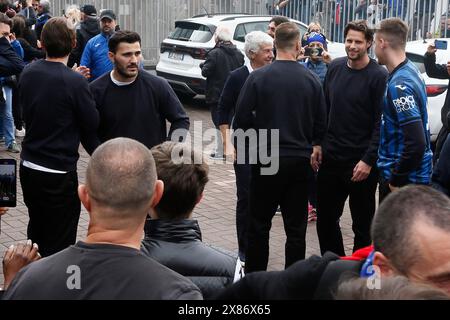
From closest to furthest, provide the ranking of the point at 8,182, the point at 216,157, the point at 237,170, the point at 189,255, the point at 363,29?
1. the point at 189,255
2. the point at 8,182
3. the point at 363,29
4. the point at 237,170
5. the point at 216,157

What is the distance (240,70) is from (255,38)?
0.34 meters

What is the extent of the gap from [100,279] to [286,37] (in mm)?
3421

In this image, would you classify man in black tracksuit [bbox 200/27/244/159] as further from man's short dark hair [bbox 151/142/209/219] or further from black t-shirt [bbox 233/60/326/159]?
man's short dark hair [bbox 151/142/209/219]

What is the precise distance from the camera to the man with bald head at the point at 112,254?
235 centimetres

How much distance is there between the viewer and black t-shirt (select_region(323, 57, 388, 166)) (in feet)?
18.4

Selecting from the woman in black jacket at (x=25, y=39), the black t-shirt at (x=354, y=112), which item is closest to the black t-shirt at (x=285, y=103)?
the black t-shirt at (x=354, y=112)

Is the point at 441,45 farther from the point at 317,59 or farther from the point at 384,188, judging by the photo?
the point at 384,188

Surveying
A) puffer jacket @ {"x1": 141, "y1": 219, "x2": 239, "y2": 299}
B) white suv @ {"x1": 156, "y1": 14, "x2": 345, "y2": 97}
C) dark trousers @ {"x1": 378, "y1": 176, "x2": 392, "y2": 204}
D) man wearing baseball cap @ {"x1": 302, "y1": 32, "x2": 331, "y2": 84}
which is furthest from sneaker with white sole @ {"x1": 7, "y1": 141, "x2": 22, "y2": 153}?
puffer jacket @ {"x1": 141, "y1": 219, "x2": 239, "y2": 299}

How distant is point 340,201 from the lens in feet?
19.3

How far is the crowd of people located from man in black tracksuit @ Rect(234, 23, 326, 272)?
1 centimetres

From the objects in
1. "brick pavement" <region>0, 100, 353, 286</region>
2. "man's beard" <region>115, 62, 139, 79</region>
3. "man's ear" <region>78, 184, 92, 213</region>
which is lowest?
"brick pavement" <region>0, 100, 353, 286</region>

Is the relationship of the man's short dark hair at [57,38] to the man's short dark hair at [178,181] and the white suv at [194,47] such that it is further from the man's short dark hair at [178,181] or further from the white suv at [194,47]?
the white suv at [194,47]

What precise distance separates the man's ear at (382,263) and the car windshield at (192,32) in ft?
38.3

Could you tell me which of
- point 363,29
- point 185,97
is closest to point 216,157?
point 363,29
